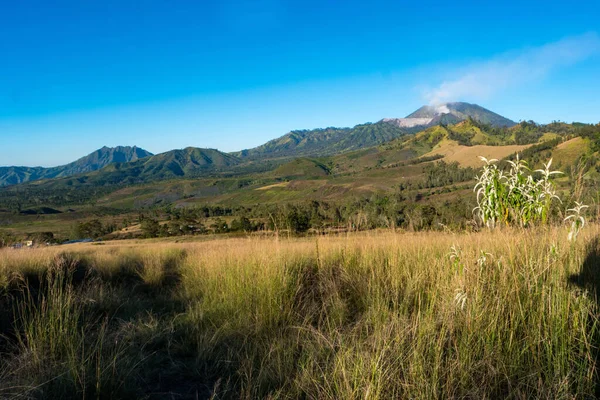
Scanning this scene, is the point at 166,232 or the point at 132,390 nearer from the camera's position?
the point at 132,390

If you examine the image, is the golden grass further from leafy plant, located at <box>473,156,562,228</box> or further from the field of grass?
the field of grass

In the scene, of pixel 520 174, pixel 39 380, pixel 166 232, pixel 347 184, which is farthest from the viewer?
pixel 347 184

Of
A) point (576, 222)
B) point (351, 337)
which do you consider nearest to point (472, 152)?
point (576, 222)

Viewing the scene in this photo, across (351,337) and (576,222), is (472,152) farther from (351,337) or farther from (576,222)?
(351,337)

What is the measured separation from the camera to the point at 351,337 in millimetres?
2820

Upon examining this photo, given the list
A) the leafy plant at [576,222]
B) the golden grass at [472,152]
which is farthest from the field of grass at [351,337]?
the golden grass at [472,152]

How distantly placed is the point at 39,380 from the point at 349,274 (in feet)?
11.6

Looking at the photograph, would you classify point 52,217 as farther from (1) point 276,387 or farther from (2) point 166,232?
(1) point 276,387

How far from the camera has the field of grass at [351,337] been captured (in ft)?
6.87

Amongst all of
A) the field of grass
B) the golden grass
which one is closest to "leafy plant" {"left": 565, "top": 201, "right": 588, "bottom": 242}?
the field of grass

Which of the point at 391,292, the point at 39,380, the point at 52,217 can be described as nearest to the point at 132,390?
the point at 39,380

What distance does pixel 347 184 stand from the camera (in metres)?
161

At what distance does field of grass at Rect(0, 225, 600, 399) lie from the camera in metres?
2.09

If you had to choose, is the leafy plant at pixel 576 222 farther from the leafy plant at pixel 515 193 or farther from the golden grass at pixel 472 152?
the golden grass at pixel 472 152
